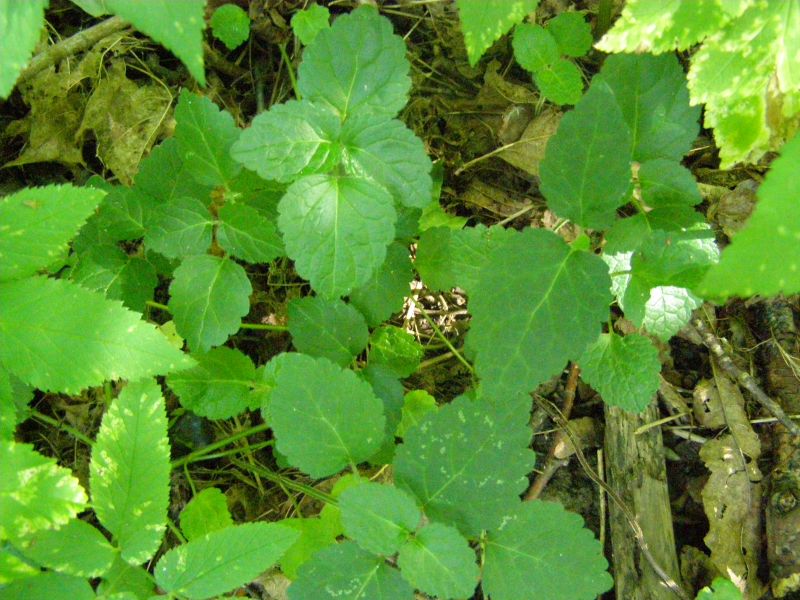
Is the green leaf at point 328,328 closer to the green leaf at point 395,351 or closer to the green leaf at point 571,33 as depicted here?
the green leaf at point 395,351

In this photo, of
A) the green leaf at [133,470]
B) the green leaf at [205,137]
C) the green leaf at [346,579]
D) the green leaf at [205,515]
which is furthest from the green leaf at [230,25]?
the green leaf at [346,579]

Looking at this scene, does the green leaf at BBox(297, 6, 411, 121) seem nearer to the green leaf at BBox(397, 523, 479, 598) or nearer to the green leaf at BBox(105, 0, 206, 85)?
the green leaf at BBox(105, 0, 206, 85)

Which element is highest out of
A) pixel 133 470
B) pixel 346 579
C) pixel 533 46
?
pixel 533 46

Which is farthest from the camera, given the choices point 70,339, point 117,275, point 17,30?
point 117,275

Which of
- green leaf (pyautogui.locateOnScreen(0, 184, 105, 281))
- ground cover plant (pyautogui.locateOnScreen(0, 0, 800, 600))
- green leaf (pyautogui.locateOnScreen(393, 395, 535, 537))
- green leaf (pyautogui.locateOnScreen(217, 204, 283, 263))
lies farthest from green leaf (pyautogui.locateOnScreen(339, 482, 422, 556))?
green leaf (pyautogui.locateOnScreen(0, 184, 105, 281))

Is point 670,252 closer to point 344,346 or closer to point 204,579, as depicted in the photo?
point 344,346

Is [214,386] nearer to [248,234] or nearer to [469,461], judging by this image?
[248,234]

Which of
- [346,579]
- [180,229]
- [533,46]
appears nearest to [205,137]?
[180,229]
